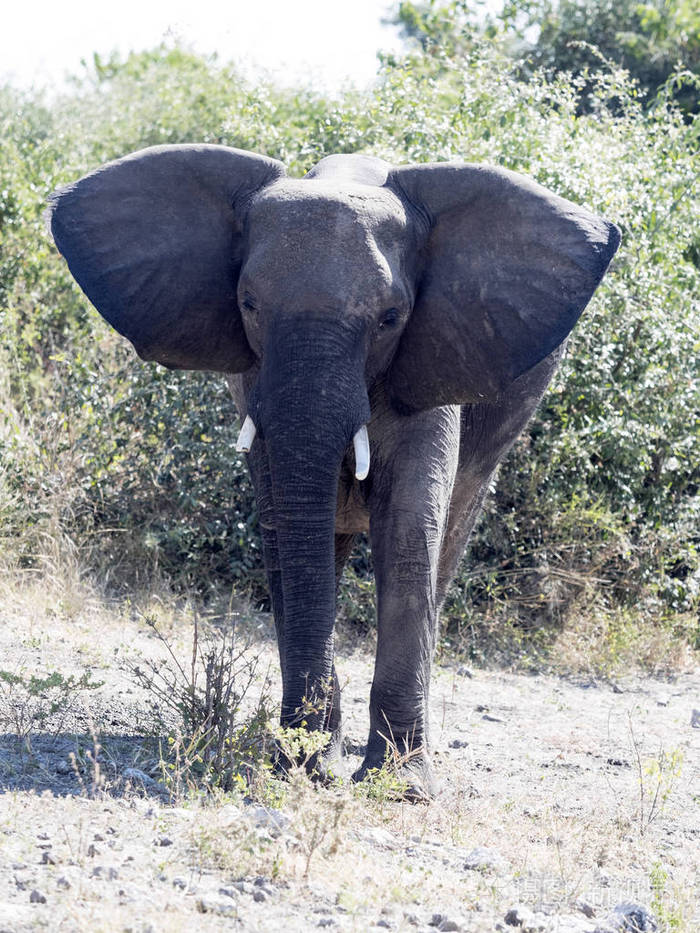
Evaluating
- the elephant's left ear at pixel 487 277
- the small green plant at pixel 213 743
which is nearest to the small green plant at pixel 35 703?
the small green plant at pixel 213 743

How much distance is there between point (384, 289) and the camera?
4.86 m

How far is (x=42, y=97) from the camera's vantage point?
16.9 m

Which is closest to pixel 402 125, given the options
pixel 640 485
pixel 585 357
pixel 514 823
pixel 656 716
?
pixel 585 357

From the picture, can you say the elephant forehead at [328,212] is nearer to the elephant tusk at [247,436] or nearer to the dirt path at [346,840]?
the elephant tusk at [247,436]

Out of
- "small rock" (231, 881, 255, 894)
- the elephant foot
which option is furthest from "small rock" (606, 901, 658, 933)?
the elephant foot

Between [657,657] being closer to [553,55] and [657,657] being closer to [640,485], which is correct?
[640,485]

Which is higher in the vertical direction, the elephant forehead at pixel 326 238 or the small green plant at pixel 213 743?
the elephant forehead at pixel 326 238

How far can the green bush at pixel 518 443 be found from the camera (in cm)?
845

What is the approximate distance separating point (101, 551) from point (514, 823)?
4.38 meters

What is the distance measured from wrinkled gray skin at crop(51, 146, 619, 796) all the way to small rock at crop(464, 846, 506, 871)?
83 centimetres

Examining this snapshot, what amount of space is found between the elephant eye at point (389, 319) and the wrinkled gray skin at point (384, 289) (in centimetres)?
1

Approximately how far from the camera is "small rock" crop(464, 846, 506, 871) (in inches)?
157

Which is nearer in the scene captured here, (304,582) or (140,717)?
(304,582)

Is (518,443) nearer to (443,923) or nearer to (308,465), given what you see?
(308,465)
